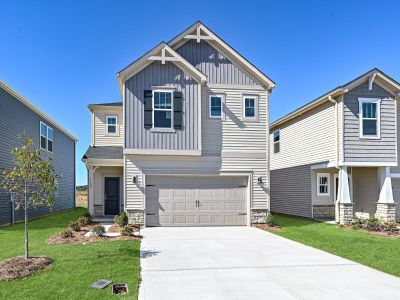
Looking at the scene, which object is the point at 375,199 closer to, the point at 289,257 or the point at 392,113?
the point at 392,113

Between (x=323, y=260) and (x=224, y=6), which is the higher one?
(x=224, y=6)

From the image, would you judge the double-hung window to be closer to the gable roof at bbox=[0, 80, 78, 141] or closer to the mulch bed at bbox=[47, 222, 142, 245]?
the mulch bed at bbox=[47, 222, 142, 245]

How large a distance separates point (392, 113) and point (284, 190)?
7582 millimetres

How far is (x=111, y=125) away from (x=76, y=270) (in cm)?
1267

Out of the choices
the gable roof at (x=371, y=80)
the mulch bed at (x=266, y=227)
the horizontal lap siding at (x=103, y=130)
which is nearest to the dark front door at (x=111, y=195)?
the horizontal lap siding at (x=103, y=130)

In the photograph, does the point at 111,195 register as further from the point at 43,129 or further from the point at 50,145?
the point at 50,145

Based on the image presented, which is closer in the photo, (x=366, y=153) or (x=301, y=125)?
(x=366, y=153)

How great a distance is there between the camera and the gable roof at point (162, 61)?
14.0 metres

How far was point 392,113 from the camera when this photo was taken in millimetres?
15758

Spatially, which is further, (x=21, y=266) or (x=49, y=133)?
(x=49, y=133)

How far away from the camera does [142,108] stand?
14094 mm

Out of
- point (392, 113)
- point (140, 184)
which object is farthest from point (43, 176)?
point (392, 113)

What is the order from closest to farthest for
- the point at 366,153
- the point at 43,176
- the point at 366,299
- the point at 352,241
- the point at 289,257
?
the point at 366,299 → the point at 43,176 → the point at 289,257 → the point at 352,241 → the point at 366,153

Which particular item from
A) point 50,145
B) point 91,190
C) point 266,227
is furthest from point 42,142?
point 266,227
